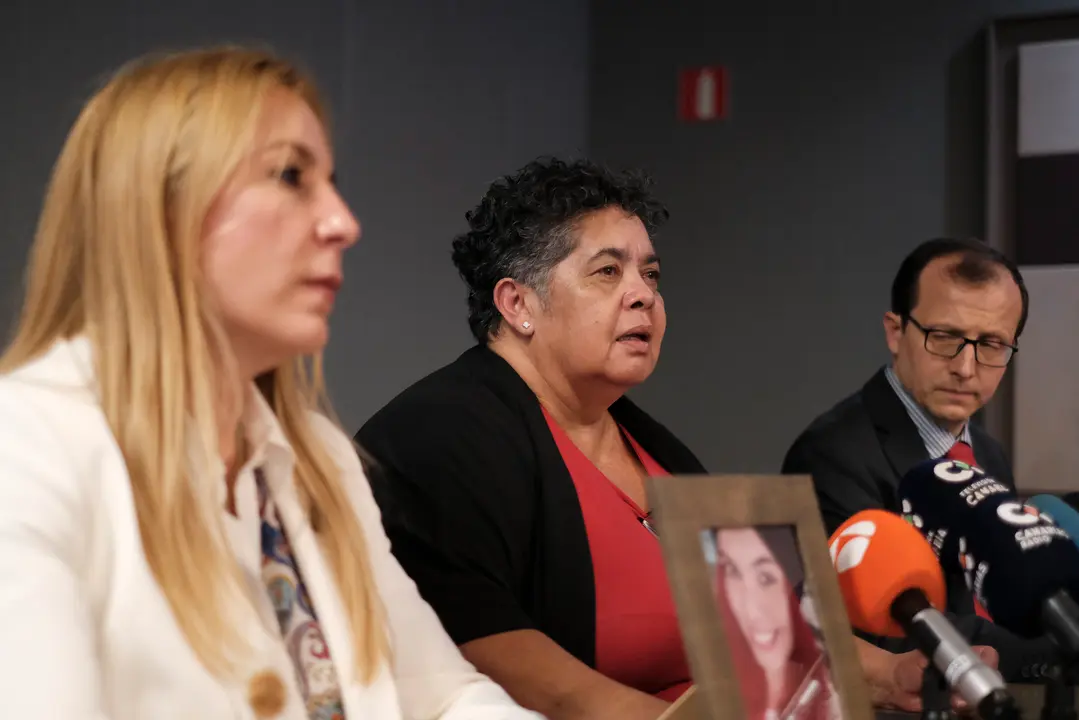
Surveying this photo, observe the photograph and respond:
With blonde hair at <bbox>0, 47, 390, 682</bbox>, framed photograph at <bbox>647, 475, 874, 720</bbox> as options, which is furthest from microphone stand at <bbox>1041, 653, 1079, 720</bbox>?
blonde hair at <bbox>0, 47, 390, 682</bbox>

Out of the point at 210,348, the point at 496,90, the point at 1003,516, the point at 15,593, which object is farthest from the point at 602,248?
the point at 496,90

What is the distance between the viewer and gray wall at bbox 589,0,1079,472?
3945mm

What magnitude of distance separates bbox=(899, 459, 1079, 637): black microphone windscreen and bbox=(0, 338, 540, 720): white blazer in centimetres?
64

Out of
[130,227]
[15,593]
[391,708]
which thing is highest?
[130,227]

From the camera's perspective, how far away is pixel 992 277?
8.54 ft

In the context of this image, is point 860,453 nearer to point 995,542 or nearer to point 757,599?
point 995,542

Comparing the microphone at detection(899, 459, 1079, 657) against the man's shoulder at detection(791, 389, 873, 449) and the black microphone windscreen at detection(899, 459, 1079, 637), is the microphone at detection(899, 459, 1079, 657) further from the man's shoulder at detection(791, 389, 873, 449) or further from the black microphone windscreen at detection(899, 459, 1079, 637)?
the man's shoulder at detection(791, 389, 873, 449)

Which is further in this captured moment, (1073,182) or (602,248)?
(1073,182)

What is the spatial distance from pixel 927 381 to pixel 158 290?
1900 millimetres

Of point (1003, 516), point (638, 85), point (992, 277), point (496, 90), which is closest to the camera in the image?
point (1003, 516)

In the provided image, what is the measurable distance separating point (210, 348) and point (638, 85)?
3.44m

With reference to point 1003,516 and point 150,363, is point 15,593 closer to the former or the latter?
point 150,363

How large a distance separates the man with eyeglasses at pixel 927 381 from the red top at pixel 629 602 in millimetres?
572

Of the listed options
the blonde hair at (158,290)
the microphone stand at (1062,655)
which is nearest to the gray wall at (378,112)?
the blonde hair at (158,290)
